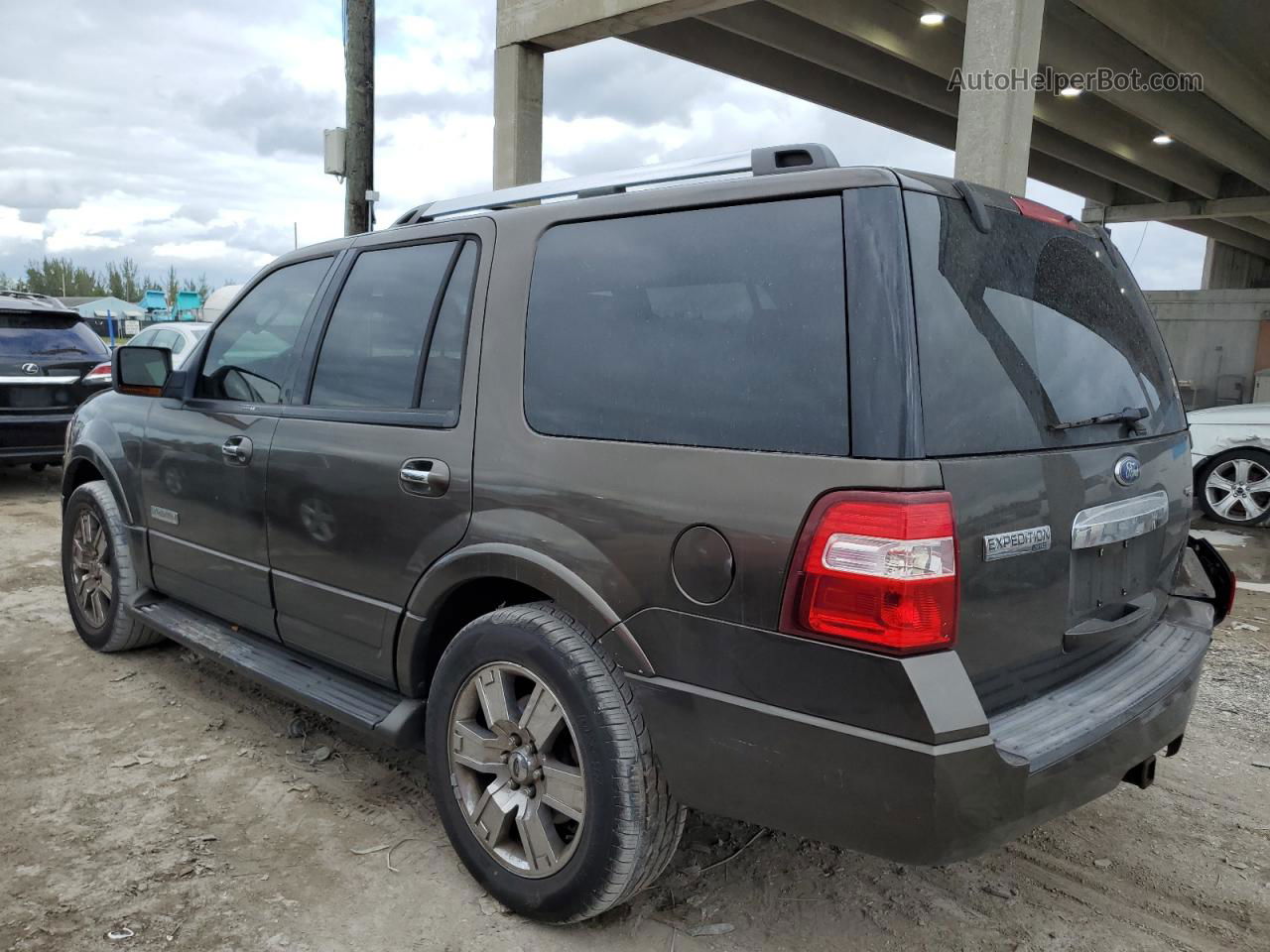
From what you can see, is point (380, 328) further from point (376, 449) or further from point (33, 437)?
point (33, 437)

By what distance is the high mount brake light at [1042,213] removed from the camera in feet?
7.75

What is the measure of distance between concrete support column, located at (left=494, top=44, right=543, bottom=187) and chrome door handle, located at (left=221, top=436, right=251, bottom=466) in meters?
8.45

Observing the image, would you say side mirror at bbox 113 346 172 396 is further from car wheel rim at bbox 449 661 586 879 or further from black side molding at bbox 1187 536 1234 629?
black side molding at bbox 1187 536 1234 629

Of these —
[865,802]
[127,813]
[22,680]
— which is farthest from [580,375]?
[22,680]

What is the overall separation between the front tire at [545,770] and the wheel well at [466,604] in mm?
123

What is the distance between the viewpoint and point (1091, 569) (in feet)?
7.51

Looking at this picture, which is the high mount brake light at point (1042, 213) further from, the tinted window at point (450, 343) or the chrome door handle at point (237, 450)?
the chrome door handle at point (237, 450)

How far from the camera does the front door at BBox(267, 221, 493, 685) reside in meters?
2.69

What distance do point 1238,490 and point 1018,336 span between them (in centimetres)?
701

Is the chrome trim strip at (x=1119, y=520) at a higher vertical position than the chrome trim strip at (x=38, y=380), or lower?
higher

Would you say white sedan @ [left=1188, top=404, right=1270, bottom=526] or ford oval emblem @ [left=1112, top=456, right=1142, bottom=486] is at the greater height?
ford oval emblem @ [left=1112, top=456, right=1142, bottom=486]

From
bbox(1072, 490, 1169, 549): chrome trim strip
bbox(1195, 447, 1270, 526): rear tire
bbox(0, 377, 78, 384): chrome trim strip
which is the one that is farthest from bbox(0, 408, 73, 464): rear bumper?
bbox(1195, 447, 1270, 526): rear tire

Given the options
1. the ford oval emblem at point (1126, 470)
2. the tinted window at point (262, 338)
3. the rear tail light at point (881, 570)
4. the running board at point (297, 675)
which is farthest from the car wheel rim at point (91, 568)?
the ford oval emblem at point (1126, 470)

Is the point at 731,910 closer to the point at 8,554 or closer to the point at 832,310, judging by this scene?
the point at 832,310
